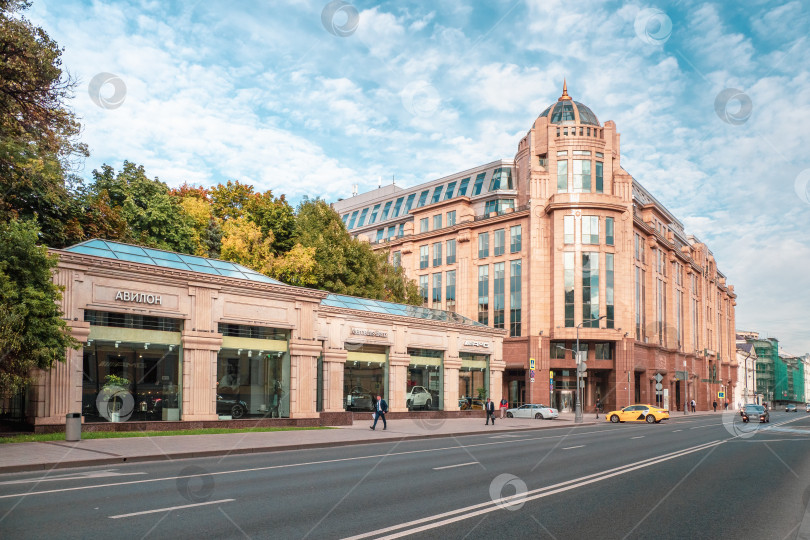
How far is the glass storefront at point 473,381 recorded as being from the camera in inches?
1687

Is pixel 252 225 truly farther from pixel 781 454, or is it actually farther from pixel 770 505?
pixel 770 505

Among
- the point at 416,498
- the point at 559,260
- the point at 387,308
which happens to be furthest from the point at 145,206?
the point at 559,260

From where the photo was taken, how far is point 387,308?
127 ft

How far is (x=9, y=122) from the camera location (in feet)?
68.5

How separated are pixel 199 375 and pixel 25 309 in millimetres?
8530

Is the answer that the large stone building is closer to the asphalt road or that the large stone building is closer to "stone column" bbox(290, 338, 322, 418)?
"stone column" bbox(290, 338, 322, 418)

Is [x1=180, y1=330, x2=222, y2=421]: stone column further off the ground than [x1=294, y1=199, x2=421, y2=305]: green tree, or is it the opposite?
[x1=294, y1=199, x2=421, y2=305]: green tree

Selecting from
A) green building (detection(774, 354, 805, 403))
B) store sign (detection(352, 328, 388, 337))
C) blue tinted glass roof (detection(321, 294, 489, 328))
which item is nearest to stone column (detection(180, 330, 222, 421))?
blue tinted glass roof (detection(321, 294, 489, 328))

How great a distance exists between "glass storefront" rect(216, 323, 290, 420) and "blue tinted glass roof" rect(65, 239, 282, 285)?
8.16ft

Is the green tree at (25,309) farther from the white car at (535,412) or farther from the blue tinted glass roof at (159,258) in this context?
the white car at (535,412)

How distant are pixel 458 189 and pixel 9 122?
194ft

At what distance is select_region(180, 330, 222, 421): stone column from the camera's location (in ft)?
82.6

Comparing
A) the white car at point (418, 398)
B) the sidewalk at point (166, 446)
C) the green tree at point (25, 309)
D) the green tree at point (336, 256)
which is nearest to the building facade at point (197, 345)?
the green tree at point (25, 309)

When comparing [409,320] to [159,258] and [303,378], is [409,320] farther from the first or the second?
[159,258]
